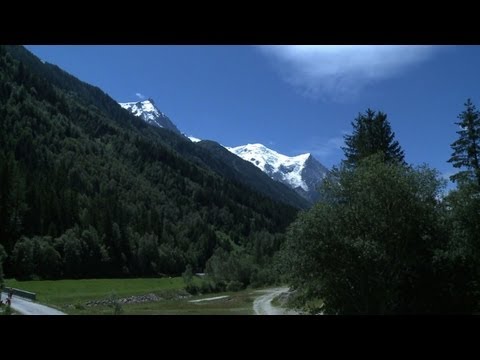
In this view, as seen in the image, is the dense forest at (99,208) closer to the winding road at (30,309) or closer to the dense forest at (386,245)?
the winding road at (30,309)

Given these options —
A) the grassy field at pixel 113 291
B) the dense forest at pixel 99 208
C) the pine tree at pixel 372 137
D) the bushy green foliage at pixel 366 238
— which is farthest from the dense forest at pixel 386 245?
the dense forest at pixel 99 208

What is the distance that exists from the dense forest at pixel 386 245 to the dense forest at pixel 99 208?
35.8 meters

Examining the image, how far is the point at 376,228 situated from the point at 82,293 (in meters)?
59.2

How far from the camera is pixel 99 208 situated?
115750mm

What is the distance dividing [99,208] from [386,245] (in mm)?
99859

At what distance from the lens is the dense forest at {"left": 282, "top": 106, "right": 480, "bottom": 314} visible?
23172mm

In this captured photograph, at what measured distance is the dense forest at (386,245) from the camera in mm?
23172

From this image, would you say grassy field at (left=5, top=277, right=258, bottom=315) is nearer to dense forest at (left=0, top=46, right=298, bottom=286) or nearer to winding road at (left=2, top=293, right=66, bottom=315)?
dense forest at (left=0, top=46, right=298, bottom=286)

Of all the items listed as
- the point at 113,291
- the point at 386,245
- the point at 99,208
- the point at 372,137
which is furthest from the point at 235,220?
the point at 386,245

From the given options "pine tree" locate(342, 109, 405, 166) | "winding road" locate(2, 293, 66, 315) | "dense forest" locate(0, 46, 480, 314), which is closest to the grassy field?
"dense forest" locate(0, 46, 480, 314)

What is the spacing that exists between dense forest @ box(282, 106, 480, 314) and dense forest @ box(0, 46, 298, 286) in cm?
3580

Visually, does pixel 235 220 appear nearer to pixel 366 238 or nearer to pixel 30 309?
pixel 30 309
